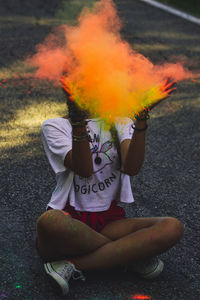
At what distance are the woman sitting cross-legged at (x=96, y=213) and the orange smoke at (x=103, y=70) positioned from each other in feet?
0.37

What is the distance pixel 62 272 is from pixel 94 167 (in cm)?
53

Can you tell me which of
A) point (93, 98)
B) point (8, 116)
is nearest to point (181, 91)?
point (8, 116)

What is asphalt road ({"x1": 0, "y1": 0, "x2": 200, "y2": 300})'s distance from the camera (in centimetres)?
215

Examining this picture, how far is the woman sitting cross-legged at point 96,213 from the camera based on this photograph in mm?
2055

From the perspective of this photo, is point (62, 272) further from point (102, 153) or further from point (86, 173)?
point (102, 153)

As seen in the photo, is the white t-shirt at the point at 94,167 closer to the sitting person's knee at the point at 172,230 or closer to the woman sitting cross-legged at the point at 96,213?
the woman sitting cross-legged at the point at 96,213

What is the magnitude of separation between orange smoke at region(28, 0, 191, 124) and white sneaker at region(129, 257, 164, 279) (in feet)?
2.47

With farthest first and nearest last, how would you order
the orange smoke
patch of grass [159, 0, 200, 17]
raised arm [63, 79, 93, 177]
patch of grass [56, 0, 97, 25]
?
patch of grass [159, 0, 200, 17] < patch of grass [56, 0, 97, 25] < the orange smoke < raised arm [63, 79, 93, 177]

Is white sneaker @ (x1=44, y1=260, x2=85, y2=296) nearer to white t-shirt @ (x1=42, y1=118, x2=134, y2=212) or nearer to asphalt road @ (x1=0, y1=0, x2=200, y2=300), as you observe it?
asphalt road @ (x1=0, y1=0, x2=200, y2=300)

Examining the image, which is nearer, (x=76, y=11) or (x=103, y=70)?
(x=103, y=70)

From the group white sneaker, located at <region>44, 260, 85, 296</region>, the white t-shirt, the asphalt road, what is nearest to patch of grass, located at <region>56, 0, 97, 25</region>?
the white t-shirt

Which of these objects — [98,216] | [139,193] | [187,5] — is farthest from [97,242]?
[187,5]

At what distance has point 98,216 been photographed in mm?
2252

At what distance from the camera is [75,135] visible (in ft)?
6.37
